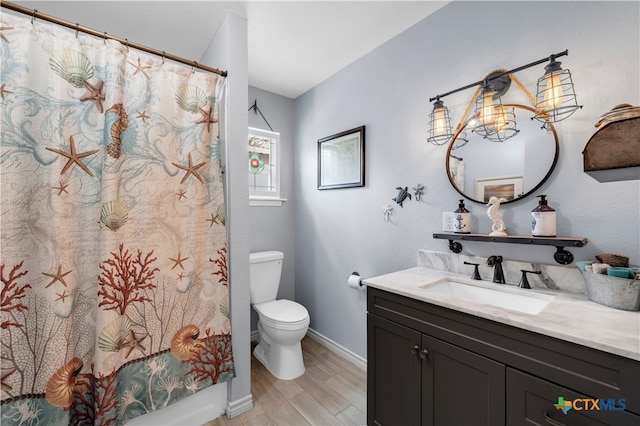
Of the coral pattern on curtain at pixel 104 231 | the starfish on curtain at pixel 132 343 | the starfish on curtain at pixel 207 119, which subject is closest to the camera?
the coral pattern on curtain at pixel 104 231

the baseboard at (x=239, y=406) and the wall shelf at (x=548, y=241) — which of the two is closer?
the wall shelf at (x=548, y=241)

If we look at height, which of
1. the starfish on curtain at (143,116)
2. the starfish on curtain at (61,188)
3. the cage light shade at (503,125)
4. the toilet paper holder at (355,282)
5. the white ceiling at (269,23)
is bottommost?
the toilet paper holder at (355,282)

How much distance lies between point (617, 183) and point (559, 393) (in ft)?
2.96

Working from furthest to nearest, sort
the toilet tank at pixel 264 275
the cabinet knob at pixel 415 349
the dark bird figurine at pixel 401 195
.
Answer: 1. the toilet tank at pixel 264 275
2. the dark bird figurine at pixel 401 195
3. the cabinet knob at pixel 415 349

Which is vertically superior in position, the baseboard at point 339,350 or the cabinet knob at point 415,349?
the cabinet knob at point 415,349

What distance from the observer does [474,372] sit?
3.48 ft

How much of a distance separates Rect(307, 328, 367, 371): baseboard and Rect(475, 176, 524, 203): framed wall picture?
153cm

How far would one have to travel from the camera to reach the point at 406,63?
187cm

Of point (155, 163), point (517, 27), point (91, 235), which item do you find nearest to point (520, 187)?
point (517, 27)

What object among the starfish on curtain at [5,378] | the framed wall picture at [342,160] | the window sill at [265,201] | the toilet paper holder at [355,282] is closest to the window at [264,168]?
the window sill at [265,201]

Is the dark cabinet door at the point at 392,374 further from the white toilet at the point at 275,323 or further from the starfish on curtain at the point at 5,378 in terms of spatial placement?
the starfish on curtain at the point at 5,378

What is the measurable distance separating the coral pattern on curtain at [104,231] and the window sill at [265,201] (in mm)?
972

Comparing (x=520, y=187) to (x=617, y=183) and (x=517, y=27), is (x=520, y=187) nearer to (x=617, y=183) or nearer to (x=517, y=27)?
(x=617, y=183)

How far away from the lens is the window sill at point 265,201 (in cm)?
259
